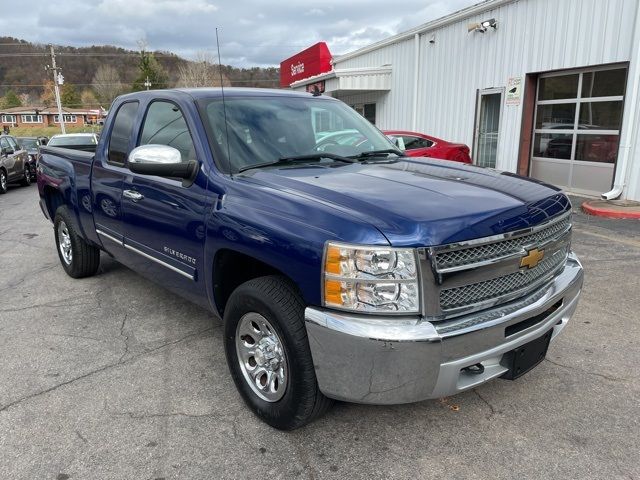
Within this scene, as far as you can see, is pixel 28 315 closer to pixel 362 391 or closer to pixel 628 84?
pixel 362 391

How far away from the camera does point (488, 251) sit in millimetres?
2385

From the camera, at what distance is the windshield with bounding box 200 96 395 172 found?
10.7 feet

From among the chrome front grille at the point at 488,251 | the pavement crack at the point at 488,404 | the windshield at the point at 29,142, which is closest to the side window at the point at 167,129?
the chrome front grille at the point at 488,251

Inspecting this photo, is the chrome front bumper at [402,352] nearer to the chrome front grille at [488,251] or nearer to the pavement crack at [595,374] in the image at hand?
the chrome front grille at [488,251]

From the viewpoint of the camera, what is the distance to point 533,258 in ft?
8.52

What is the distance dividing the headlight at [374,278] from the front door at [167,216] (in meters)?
1.14

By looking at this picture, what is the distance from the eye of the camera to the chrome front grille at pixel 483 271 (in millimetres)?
2238

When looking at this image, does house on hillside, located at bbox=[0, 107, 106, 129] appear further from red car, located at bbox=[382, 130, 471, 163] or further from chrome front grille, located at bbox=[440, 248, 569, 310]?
chrome front grille, located at bbox=[440, 248, 569, 310]

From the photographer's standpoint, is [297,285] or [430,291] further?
[297,285]

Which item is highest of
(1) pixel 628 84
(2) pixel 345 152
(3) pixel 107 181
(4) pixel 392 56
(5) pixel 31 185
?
(4) pixel 392 56

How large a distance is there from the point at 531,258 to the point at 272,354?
1448 mm

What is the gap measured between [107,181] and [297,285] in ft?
8.35

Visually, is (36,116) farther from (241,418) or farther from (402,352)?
(402,352)

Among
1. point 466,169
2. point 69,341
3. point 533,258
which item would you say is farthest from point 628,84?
point 69,341
